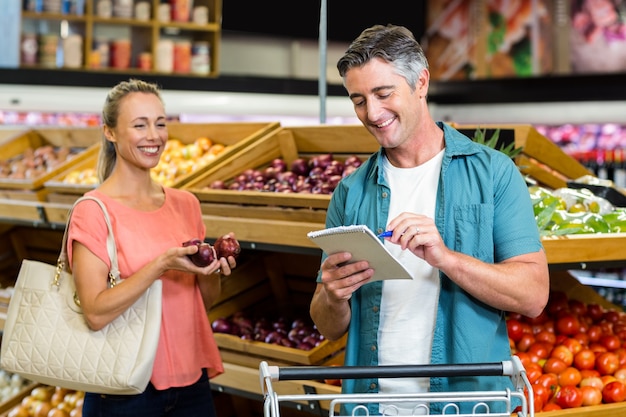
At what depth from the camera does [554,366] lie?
10.3 feet

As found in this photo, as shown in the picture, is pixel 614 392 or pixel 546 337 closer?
pixel 614 392

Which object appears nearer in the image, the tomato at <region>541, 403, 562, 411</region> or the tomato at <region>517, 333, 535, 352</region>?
the tomato at <region>541, 403, 562, 411</region>

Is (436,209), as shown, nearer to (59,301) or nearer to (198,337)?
(198,337)

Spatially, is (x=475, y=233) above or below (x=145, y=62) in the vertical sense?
below

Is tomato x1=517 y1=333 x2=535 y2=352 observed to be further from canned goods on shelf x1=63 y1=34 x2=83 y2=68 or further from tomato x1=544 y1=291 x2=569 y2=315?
canned goods on shelf x1=63 y1=34 x2=83 y2=68

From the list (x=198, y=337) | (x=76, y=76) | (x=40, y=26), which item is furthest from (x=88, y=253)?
(x=40, y=26)

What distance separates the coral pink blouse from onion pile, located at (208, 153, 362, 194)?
0.93 meters

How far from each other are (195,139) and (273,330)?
144 cm

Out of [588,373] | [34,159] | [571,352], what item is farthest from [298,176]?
[34,159]

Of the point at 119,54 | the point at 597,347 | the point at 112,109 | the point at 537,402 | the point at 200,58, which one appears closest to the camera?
the point at 112,109

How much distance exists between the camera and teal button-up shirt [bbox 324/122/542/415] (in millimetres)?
1957

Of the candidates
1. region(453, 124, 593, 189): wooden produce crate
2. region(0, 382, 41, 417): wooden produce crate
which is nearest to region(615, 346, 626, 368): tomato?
region(453, 124, 593, 189): wooden produce crate

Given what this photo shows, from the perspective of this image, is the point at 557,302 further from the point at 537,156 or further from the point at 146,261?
the point at 146,261

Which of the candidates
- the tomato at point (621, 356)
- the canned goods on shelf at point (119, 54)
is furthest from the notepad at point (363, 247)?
the canned goods on shelf at point (119, 54)
